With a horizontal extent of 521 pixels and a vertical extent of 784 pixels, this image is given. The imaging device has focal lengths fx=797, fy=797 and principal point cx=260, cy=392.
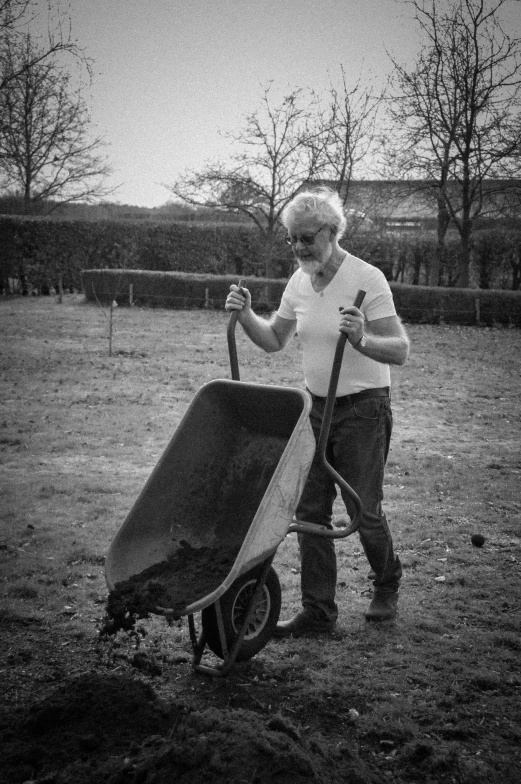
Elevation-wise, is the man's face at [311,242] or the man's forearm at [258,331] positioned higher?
the man's face at [311,242]

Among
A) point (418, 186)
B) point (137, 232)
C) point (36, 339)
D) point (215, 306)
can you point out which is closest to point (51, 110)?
point (137, 232)

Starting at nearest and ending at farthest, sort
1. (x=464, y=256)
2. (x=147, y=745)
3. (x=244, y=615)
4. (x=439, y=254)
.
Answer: (x=147, y=745) < (x=244, y=615) < (x=464, y=256) < (x=439, y=254)

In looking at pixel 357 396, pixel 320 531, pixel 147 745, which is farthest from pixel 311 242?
pixel 147 745

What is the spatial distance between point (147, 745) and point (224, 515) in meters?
1.26

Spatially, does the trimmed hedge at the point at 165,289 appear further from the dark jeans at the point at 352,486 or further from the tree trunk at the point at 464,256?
the dark jeans at the point at 352,486

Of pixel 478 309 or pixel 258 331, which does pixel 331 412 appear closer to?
pixel 258 331

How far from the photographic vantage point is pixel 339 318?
3.62 metres

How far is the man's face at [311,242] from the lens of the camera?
354cm

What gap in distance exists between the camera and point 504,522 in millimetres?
5641

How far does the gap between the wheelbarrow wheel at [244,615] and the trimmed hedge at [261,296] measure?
678 inches

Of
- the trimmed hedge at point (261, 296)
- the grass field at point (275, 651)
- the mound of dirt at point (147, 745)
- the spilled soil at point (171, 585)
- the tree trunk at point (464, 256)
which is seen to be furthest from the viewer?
the tree trunk at point (464, 256)

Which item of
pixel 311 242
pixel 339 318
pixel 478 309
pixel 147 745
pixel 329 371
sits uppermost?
pixel 311 242

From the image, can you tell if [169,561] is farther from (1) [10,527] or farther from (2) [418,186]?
(2) [418,186]

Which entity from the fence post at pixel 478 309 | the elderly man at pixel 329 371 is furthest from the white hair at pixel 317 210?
the fence post at pixel 478 309
